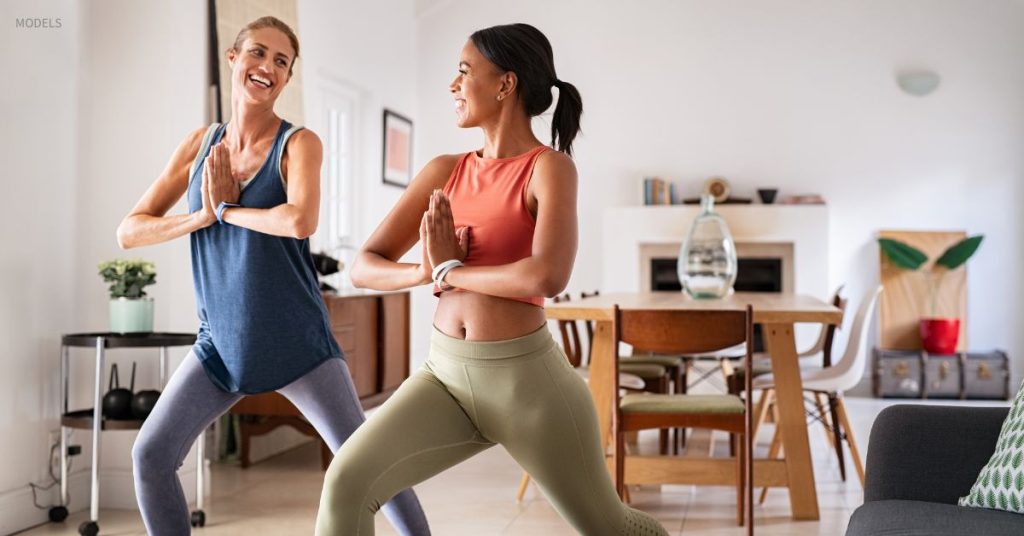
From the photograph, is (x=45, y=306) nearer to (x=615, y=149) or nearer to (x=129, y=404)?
(x=129, y=404)

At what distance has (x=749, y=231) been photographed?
324 inches

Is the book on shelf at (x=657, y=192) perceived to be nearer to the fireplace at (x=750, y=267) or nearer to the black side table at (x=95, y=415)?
the fireplace at (x=750, y=267)

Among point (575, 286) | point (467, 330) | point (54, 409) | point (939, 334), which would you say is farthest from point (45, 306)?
point (939, 334)

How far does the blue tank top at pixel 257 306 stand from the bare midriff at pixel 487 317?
0.60 meters

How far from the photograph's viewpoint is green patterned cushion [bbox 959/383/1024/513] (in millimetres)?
2154

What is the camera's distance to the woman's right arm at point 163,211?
2.37 meters

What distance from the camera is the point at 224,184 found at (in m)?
2.29

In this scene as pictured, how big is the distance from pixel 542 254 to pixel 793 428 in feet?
8.52

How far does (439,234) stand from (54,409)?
9.29 ft

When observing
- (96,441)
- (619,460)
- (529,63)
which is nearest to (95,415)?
(96,441)

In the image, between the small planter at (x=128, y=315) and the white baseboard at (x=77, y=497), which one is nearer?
the white baseboard at (x=77, y=497)

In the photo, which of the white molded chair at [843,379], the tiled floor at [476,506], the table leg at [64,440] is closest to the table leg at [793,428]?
the tiled floor at [476,506]

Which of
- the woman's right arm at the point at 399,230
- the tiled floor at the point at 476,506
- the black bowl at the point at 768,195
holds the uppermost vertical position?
the black bowl at the point at 768,195

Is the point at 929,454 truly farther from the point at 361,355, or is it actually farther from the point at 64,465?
the point at 361,355
